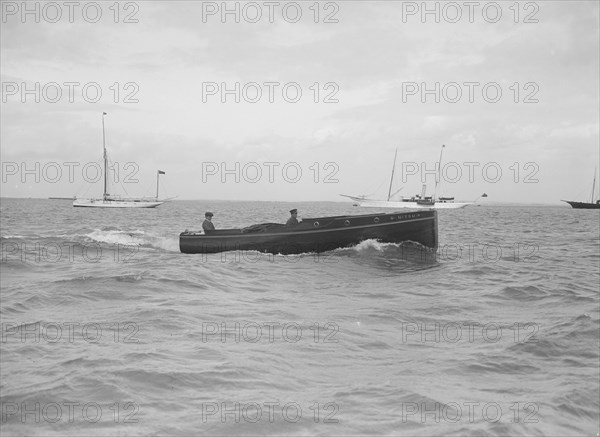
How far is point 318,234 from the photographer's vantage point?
2161cm

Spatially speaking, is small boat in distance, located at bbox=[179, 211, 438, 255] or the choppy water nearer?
the choppy water

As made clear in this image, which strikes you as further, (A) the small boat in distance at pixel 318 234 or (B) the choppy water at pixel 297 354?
(A) the small boat in distance at pixel 318 234

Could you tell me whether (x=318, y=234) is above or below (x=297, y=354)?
above

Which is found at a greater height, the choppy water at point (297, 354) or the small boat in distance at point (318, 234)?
the small boat in distance at point (318, 234)

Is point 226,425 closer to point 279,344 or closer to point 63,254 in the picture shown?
point 279,344

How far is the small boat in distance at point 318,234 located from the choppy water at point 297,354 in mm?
4184

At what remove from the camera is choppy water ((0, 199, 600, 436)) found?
20.3 feet

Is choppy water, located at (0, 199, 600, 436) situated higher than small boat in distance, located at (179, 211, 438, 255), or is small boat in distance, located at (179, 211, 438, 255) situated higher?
small boat in distance, located at (179, 211, 438, 255)

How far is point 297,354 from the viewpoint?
8586mm

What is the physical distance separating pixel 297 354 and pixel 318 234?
13121mm

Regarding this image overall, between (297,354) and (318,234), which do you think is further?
(318,234)

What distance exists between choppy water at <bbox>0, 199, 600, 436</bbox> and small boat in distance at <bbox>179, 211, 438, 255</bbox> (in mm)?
4184

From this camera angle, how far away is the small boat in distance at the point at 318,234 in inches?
851

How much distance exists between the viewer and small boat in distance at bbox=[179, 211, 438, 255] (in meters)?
21.6
